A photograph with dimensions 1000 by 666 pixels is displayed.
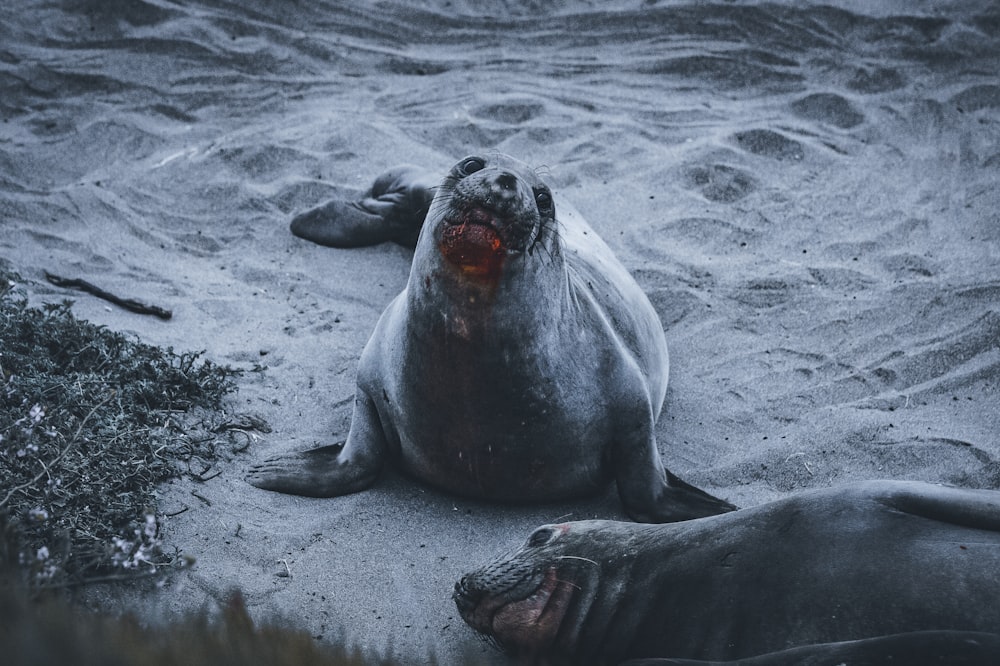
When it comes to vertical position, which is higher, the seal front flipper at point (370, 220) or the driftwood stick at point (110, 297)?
the seal front flipper at point (370, 220)

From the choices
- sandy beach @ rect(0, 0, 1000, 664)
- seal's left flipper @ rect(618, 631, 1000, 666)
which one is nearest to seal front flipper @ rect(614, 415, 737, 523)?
sandy beach @ rect(0, 0, 1000, 664)

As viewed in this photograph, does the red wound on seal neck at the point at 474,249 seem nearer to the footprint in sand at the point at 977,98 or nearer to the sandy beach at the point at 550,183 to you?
the sandy beach at the point at 550,183

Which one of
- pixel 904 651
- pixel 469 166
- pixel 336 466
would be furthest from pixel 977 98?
pixel 904 651

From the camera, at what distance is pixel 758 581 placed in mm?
2385

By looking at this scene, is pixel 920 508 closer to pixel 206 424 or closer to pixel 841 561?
pixel 841 561

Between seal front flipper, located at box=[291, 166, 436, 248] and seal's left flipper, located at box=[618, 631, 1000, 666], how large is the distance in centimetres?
386

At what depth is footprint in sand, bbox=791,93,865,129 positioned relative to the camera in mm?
6953

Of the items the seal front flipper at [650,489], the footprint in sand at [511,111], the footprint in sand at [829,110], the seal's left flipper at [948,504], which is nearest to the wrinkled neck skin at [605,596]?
the seal's left flipper at [948,504]

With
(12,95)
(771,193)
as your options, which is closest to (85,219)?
(12,95)

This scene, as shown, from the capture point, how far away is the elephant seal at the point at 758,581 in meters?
2.23

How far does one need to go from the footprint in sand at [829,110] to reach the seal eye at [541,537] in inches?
196

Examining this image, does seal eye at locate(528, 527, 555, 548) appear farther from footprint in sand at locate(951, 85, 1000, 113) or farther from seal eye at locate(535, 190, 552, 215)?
footprint in sand at locate(951, 85, 1000, 113)

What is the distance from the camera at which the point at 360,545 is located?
3.39 metres

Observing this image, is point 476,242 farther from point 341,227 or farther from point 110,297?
point 341,227
